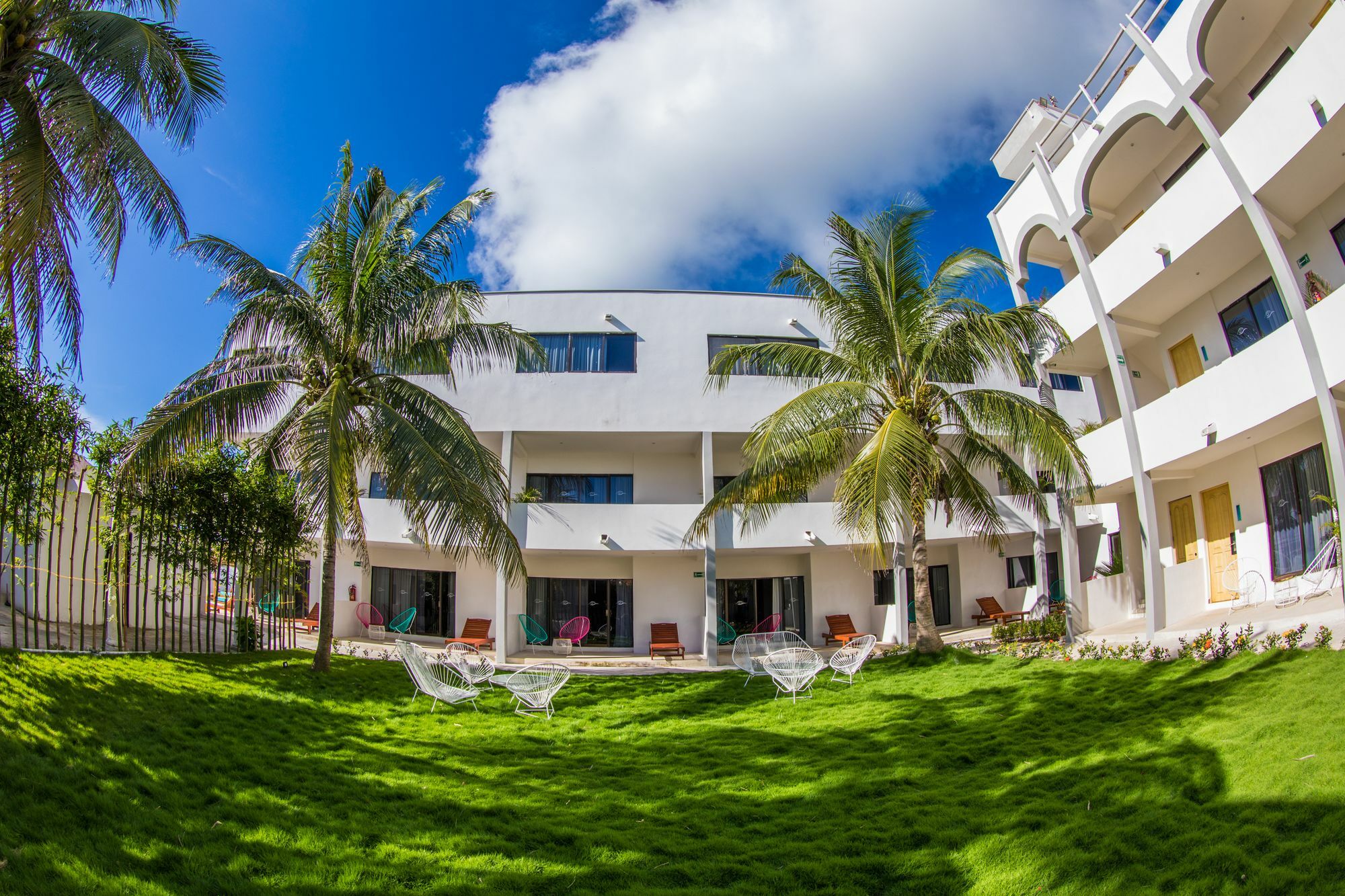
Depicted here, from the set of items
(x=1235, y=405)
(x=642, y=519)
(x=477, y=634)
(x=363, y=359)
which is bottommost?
(x=477, y=634)

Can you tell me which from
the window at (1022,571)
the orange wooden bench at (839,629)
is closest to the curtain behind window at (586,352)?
the orange wooden bench at (839,629)

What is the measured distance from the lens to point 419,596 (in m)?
19.8

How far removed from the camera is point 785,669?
36.5 feet

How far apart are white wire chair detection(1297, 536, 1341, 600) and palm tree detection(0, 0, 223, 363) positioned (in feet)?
46.0

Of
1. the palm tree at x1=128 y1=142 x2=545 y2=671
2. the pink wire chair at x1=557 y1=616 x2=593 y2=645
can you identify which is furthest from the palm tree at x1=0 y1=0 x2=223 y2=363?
the pink wire chair at x1=557 y1=616 x2=593 y2=645

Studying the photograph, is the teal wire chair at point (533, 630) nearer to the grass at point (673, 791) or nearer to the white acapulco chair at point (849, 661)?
the white acapulco chair at point (849, 661)

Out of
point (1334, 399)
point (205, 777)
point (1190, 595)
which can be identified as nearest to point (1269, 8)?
point (1334, 399)

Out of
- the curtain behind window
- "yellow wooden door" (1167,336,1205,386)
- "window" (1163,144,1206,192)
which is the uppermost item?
"window" (1163,144,1206,192)

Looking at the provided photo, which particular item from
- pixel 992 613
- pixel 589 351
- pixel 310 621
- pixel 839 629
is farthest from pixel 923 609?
pixel 310 621

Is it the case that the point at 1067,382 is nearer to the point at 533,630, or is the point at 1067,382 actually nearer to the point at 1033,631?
the point at 1033,631

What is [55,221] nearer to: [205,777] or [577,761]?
[205,777]

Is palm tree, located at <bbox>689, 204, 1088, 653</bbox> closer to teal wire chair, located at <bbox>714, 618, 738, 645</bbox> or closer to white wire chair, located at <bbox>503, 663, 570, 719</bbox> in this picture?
white wire chair, located at <bbox>503, 663, 570, 719</bbox>

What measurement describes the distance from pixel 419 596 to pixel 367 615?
4.48ft

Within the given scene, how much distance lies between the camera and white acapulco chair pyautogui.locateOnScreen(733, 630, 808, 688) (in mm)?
12609
